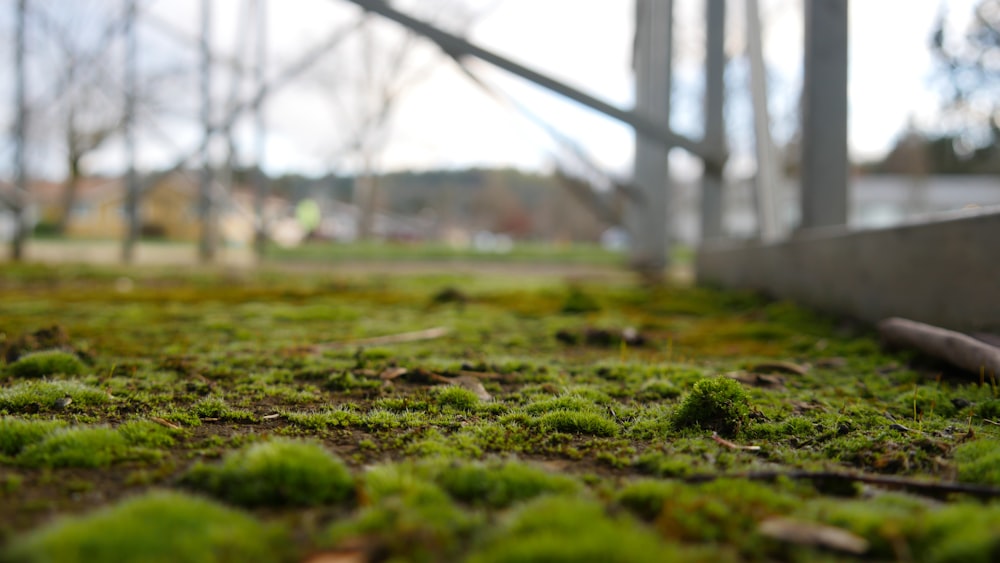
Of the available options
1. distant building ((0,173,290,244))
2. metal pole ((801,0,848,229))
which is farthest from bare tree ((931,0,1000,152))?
distant building ((0,173,290,244))

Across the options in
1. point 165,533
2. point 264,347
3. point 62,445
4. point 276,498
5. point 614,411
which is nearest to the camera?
point 165,533

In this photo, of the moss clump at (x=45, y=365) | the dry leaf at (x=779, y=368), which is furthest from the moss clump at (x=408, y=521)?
the dry leaf at (x=779, y=368)

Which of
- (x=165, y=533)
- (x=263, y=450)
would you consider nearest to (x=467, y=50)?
(x=263, y=450)

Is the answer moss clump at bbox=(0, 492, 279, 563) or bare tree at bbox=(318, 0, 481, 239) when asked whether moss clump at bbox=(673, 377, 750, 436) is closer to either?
moss clump at bbox=(0, 492, 279, 563)

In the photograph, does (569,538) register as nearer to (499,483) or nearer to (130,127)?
(499,483)

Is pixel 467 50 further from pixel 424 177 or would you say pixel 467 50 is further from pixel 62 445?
pixel 424 177

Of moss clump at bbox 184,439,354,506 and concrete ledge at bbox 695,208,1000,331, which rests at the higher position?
concrete ledge at bbox 695,208,1000,331
